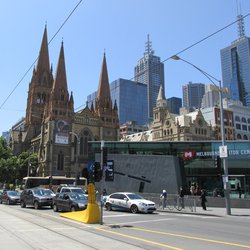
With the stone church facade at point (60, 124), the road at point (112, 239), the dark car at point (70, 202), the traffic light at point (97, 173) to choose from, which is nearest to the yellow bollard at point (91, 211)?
the traffic light at point (97, 173)

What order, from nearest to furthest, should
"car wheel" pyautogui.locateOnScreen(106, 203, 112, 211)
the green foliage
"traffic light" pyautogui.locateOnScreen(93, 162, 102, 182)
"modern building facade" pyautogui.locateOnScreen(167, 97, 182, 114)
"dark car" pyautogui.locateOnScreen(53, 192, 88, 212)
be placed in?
1. "traffic light" pyautogui.locateOnScreen(93, 162, 102, 182)
2. "dark car" pyautogui.locateOnScreen(53, 192, 88, 212)
3. "car wheel" pyautogui.locateOnScreen(106, 203, 112, 211)
4. the green foliage
5. "modern building facade" pyautogui.locateOnScreen(167, 97, 182, 114)

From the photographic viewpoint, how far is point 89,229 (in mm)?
13344

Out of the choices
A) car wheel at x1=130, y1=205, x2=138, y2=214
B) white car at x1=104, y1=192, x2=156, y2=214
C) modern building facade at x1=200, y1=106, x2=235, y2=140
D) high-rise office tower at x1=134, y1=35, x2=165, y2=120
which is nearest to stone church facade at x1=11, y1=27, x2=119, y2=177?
high-rise office tower at x1=134, y1=35, x2=165, y2=120

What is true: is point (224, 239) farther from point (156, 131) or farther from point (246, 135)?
point (246, 135)

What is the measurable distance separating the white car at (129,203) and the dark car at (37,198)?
4602 mm

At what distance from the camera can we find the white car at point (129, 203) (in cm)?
2245

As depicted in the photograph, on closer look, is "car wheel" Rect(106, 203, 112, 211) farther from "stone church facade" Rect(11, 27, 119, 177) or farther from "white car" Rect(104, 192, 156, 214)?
"stone church facade" Rect(11, 27, 119, 177)

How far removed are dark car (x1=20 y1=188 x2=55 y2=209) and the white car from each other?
4.60 meters

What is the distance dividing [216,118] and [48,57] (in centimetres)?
5460

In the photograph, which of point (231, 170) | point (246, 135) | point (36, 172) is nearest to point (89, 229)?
point (231, 170)

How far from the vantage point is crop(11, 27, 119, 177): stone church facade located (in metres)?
77.9

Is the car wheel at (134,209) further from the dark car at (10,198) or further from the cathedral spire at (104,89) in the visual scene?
the cathedral spire at (104,89)

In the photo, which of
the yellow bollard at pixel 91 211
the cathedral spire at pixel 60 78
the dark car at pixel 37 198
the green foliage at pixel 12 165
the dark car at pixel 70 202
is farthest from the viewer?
the cathedral spire at pixel 60 78

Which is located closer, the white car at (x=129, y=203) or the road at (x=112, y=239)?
the road at (x=112, y=239)
